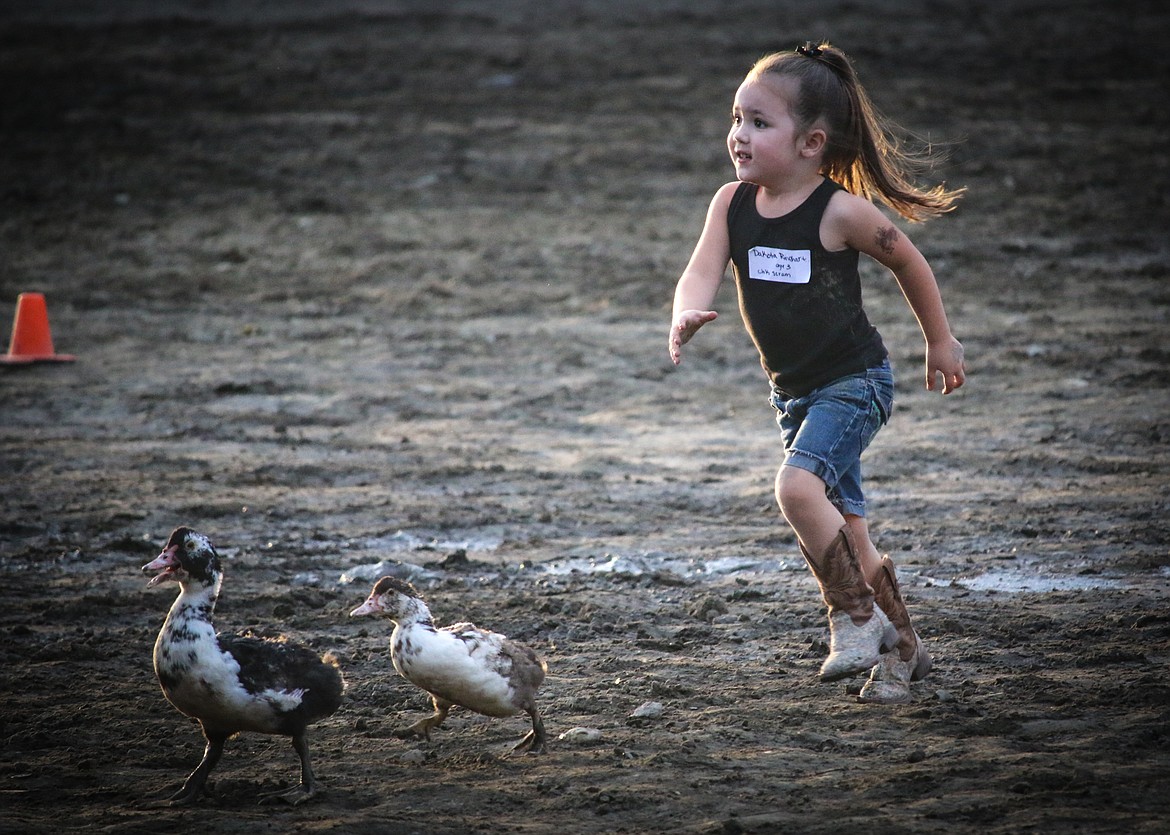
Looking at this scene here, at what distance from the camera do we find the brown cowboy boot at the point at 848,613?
4.83 metres

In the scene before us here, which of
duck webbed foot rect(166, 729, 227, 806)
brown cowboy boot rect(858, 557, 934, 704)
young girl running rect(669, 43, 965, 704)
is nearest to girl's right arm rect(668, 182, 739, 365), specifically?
young girl running rect(669, 43, 965, 704)

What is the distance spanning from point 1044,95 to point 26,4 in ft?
61.0

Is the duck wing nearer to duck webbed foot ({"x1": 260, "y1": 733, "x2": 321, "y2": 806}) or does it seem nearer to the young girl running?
duck webbed foot ({"x1": 260, "y1": 733, "x2": 321, "y2": 806})

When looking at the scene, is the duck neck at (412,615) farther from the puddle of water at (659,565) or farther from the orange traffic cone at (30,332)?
the orange traffic cone at (30,332)

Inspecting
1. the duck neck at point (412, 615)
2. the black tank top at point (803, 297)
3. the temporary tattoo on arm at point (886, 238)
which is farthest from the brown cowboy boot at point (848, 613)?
the duck neck at point (412, 615)

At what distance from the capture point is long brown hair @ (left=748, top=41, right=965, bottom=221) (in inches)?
193

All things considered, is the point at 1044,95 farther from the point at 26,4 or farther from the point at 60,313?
the point at 26,4

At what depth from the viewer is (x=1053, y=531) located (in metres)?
7.46

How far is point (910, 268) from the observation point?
492 centimetres

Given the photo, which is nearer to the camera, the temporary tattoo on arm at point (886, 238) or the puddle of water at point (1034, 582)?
the temporary tattoo on arm at point (886, 238)

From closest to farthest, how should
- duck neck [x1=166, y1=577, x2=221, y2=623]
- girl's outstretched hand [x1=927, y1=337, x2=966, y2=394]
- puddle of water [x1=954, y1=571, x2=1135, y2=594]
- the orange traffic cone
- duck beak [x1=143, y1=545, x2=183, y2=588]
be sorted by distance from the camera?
duck neck [x1=166, y1=577, x2=221, y2=623] → duck beak [x1=143, y1=545, x2=183, y2=588] → girl's outstretched hand [x1=927, y1=337, x2=966, y2=394] → puddle of water [x1=954, y1=571, x2=1135, y2=594] → the orange traffic cone

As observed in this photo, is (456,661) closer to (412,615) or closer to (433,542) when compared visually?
(412,615)

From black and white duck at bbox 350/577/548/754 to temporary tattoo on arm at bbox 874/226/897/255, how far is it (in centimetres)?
185

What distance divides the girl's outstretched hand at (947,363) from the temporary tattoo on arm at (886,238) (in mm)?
415
